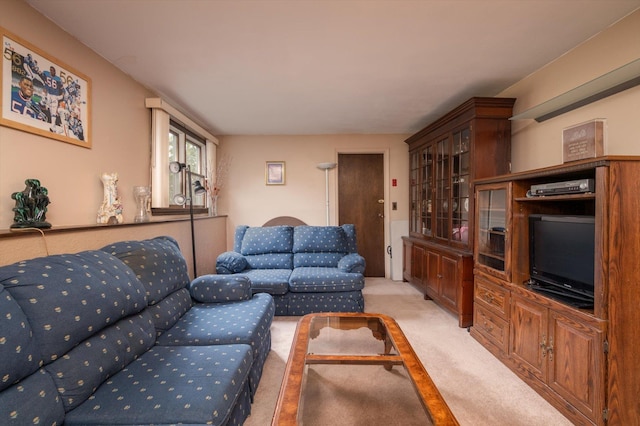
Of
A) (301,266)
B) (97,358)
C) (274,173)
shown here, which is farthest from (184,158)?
(97,358)

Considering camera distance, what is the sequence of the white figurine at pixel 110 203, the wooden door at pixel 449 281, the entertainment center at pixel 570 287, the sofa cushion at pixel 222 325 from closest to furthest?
1. the entertainment center at pixel 570 287
2. the sofa cushion at pixel 222 325
3. the white figurine at pixel 110 203
4. the wooden door at pixel 449 281

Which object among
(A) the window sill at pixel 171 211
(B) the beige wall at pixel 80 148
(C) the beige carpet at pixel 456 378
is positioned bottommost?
(C) the beige carpet at pixel 456 378

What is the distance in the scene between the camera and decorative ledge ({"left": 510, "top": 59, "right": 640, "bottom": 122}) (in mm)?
1681

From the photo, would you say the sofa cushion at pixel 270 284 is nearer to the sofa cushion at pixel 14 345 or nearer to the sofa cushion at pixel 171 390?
the sofa cushion at pixel 171 390

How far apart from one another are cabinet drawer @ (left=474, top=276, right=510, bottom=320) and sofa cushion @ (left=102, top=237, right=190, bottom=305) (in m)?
2.46

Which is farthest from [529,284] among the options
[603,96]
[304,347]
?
[304,347]

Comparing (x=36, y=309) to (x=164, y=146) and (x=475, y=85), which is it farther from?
→ (x=475, y=85)

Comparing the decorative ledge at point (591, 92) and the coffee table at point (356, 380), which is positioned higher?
the decorative ledge at point (591, 92)

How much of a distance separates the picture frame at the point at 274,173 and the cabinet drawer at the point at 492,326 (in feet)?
10.4

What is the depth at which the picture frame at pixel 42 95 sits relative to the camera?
4.97 ft

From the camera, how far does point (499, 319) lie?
2227mm

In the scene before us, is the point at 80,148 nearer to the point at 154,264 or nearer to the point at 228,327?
the point at 154,264

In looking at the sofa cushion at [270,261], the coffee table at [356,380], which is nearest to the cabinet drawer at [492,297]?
the coffee table at [356,380]

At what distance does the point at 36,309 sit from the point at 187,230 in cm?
228
